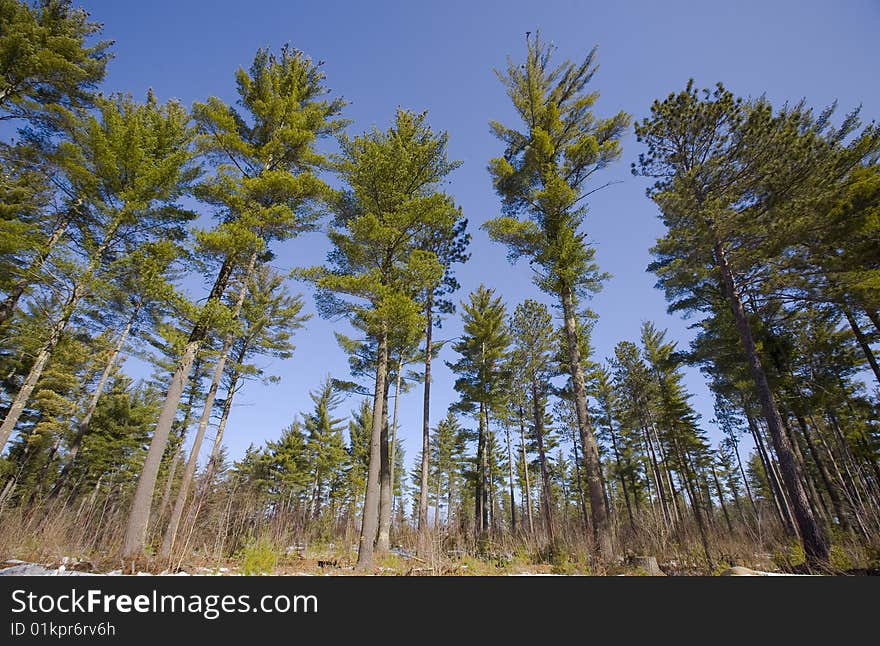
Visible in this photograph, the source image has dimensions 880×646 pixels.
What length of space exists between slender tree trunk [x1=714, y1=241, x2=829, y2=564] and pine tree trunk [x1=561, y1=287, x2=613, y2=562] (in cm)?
338

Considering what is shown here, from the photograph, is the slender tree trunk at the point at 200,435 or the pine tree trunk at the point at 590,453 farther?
the slender tree trunk at the point at 200,435

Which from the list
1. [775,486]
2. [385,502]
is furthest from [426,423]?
[775,486]

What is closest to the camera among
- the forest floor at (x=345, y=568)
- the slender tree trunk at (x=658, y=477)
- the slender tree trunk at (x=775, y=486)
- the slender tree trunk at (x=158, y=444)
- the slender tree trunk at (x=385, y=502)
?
the forest floor at (x=345, y=568)

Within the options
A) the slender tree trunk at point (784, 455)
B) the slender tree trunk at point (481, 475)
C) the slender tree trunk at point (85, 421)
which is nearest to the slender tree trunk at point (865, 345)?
the slender tree trunk at point (784, 455)

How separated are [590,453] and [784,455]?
4.08 meters

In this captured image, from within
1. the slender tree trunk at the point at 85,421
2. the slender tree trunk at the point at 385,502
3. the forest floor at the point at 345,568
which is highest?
the slender tree trunk at the point at 85,421

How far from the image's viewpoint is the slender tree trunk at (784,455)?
611 centimetres

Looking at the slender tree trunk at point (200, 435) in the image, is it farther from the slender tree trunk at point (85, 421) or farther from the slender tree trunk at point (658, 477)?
the slender tree trunk at point (658, 477)

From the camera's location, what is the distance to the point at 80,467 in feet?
63.3

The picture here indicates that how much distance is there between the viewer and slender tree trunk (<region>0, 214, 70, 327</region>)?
813cm

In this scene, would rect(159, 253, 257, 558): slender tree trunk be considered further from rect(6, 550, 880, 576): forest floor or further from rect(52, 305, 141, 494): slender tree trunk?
rect(52, 305, 141, 494): slender tree trunk

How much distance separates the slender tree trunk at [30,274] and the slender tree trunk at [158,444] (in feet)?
12.5

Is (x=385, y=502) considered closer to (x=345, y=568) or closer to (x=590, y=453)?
(x=345, y=568)

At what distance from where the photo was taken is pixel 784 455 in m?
7.16
